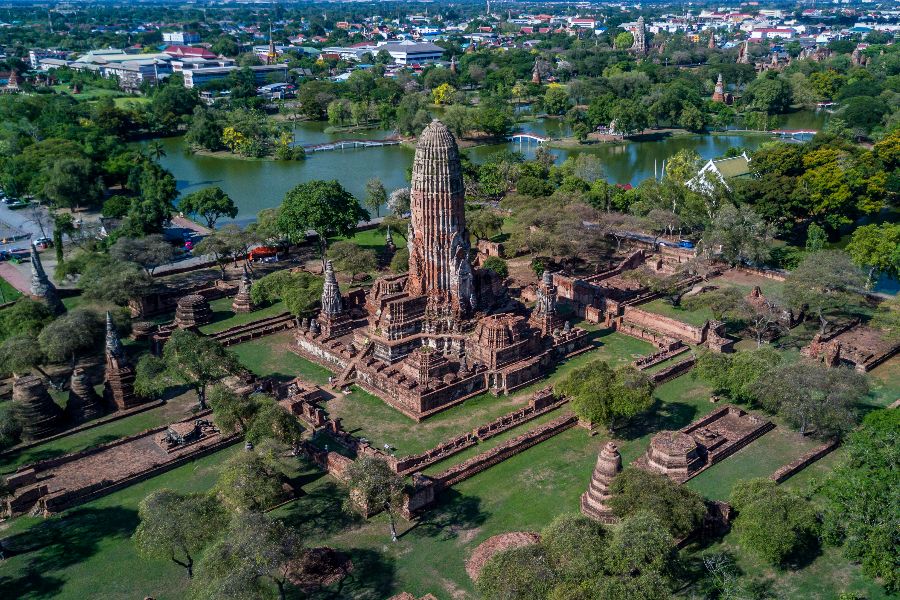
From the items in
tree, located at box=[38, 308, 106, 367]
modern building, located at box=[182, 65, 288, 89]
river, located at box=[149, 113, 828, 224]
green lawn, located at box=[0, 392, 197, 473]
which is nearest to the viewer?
green lawn, located at box=[0, 392, 197, 473]

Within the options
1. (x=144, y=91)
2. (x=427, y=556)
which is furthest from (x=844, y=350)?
(x=144, y=91)

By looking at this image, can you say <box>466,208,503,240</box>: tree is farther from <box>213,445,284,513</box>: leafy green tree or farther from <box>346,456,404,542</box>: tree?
<box>213,445,284,513</box>: leafy green tree

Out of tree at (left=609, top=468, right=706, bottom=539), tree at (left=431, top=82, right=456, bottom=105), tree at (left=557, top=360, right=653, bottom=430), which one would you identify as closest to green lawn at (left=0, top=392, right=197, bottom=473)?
tree at (left=557, top=360, right=653, bottom=430)

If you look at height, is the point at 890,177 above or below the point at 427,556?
above

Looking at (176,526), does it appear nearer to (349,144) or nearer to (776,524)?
(776,524)

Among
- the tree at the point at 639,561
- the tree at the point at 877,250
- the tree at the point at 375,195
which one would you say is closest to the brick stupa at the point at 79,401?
the tree at the point at 639,561

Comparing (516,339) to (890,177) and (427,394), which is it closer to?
(427,394)
